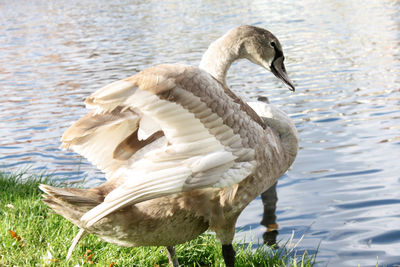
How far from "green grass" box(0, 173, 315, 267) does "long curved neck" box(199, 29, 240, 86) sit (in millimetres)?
1575

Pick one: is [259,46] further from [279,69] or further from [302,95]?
[302,95]

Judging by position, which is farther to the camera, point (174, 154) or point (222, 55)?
point (222, 55)

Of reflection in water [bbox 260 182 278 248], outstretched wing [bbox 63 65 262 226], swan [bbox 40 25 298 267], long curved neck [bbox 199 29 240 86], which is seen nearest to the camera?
outstretched wing [bbox 63 65 262 226]

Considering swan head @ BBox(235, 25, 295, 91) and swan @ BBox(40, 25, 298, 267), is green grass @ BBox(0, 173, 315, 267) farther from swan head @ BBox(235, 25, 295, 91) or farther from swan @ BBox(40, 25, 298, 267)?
swan head @ BBox(235, 25, 295, 91)

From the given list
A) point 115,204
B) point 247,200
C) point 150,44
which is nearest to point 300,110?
point 247,200

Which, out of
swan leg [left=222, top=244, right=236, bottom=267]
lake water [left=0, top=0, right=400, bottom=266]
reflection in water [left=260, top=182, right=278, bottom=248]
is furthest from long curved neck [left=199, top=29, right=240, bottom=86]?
reflection in water [left=260, top=182, right=278, bottom=248]

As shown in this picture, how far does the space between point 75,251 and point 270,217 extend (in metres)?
3.18

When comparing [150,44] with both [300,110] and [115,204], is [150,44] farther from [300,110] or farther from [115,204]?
[115,204]

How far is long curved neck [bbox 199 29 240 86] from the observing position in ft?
14.8

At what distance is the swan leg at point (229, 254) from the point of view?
170 inches

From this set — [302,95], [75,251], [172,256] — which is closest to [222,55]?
[172,256]

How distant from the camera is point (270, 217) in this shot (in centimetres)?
735

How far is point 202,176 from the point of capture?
3.51 meters

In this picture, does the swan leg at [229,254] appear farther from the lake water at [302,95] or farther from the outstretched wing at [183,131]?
the lake water at [302,95]
